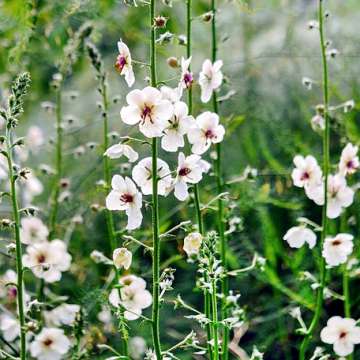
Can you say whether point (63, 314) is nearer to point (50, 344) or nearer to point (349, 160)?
point (50, 344)

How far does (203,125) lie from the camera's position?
1.53 m

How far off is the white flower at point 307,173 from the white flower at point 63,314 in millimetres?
597

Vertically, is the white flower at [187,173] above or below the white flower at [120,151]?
below

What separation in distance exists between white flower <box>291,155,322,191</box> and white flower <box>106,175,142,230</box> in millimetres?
477

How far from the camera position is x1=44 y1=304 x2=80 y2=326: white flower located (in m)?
1.92

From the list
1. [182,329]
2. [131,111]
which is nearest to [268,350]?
[182,329]

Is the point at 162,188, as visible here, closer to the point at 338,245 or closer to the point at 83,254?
the point at 338,245

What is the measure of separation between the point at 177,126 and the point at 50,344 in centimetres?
76

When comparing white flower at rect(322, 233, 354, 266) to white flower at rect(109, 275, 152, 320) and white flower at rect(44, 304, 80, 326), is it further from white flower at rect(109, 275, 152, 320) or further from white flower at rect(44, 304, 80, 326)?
white flower at rect(44, 304, 80, 326)

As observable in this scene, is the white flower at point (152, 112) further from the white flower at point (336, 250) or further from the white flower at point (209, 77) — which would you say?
the white flower at point (336, 250)

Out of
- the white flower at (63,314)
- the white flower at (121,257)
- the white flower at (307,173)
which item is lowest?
the white flower at (63,314)

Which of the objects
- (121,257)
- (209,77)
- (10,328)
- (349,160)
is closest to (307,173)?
(349,160)

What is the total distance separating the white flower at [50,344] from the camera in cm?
191

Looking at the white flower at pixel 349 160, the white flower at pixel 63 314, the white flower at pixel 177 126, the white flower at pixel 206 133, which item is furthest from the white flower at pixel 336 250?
the white flower at pixel 63 314
